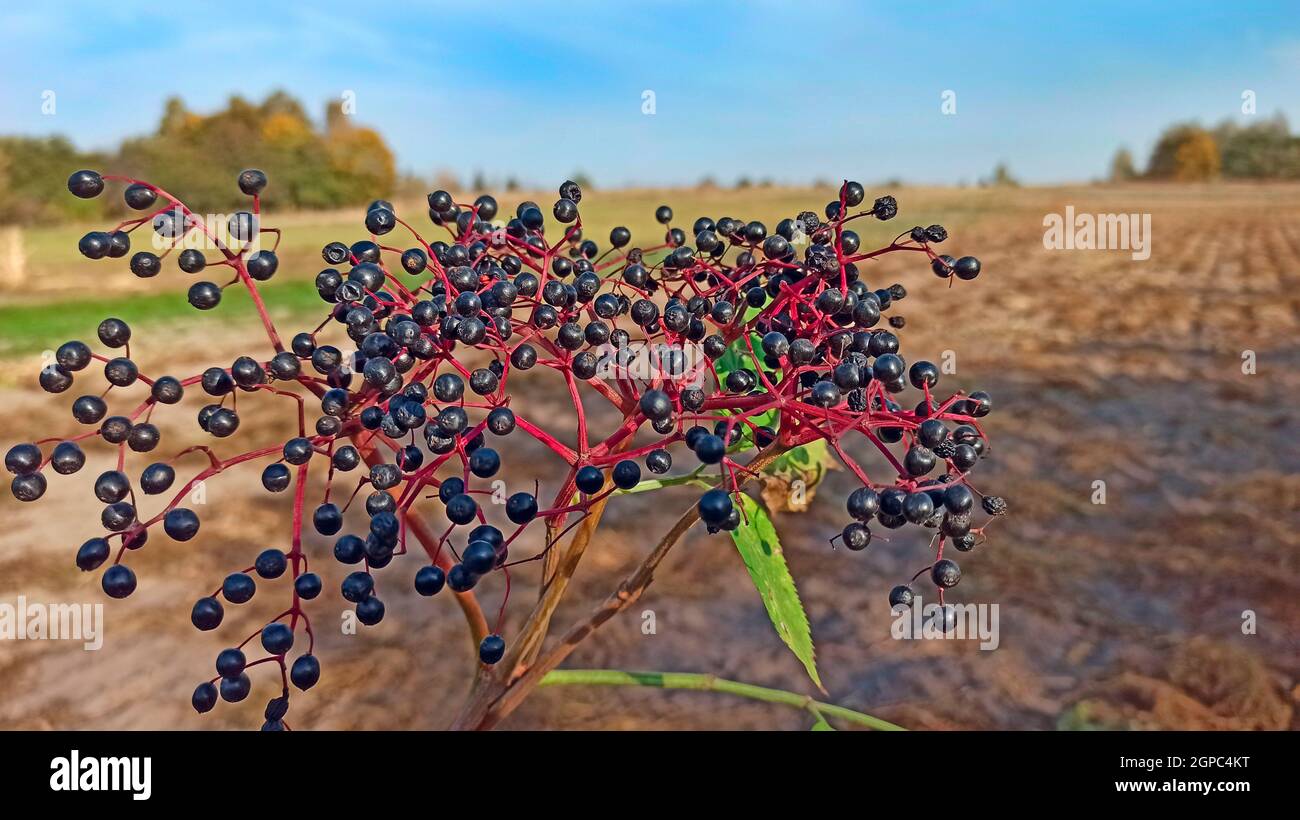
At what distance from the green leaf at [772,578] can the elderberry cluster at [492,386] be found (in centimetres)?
11

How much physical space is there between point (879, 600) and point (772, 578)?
3950 mm

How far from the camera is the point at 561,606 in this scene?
17.4ft

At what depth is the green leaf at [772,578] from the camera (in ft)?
4.92

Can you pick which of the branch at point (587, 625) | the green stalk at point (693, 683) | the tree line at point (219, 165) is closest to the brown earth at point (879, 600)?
the green stalk at point (693, 683)

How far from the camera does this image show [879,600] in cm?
525

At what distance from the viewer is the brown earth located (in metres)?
4.19

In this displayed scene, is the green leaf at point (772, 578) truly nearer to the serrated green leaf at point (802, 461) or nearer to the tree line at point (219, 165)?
the serrated green leaf at point (802, 461)
